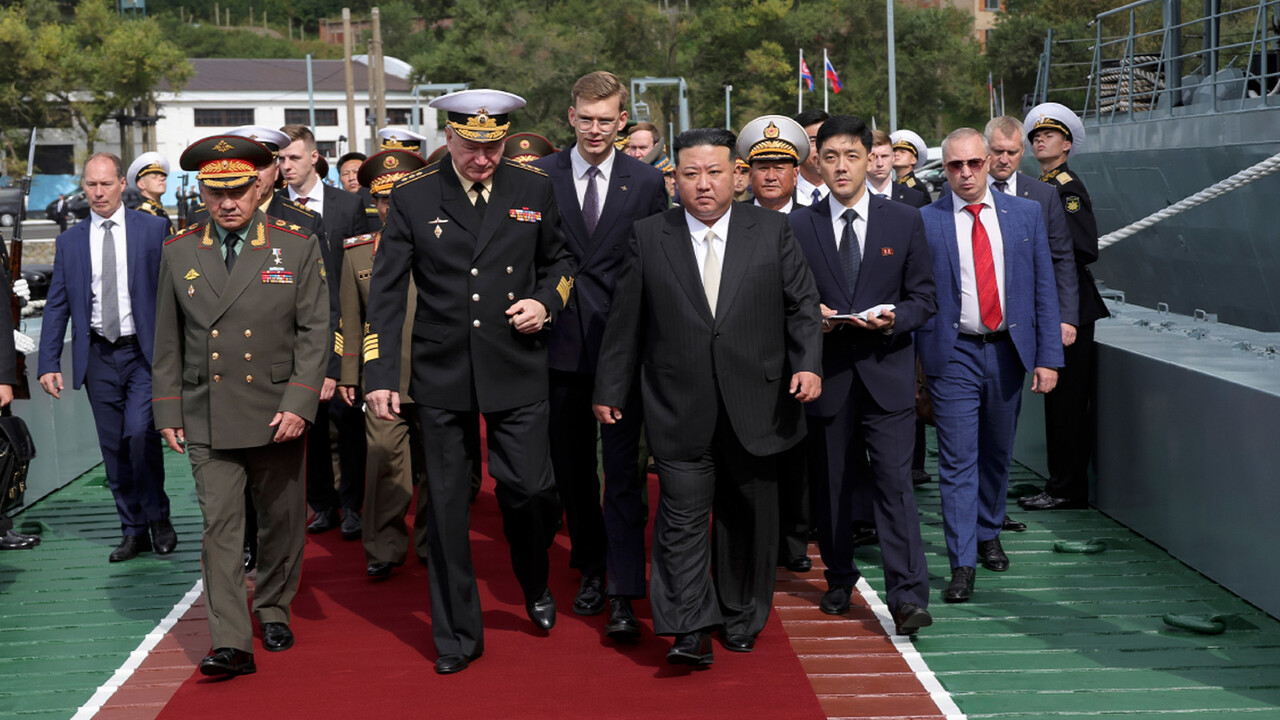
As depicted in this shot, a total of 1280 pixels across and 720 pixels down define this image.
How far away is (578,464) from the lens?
6.48m

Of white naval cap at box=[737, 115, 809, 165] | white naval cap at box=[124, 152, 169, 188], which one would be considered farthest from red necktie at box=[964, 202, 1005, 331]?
white naval cap at box=[124, 152, 169, 188]

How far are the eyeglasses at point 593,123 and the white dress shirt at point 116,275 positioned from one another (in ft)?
9.47

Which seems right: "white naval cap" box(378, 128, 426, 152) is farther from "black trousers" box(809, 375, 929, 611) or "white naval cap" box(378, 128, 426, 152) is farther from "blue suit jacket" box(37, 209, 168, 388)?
"black trousers" box(809, 375, 929, 611)

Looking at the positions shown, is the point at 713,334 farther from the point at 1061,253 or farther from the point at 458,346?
the point at 1061,253

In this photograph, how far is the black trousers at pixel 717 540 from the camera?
17.9ft

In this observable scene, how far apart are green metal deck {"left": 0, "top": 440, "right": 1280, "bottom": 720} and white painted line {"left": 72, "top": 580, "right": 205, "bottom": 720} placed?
52mm

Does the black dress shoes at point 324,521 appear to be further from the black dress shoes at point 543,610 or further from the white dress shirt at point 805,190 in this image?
the white dress shirt at point 805,190

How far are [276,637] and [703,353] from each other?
217 centimetres

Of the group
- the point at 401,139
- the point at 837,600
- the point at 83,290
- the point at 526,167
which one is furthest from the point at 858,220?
the point at 401,139

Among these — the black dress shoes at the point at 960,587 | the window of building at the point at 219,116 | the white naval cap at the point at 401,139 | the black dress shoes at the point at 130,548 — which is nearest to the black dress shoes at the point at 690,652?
the black dress shoes at the point at 960,587

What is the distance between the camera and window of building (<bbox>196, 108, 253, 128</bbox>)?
3777 inches

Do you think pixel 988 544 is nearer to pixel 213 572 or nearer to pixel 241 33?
pixel 213 572

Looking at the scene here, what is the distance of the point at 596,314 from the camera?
6156mm

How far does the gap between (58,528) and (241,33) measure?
139 m
